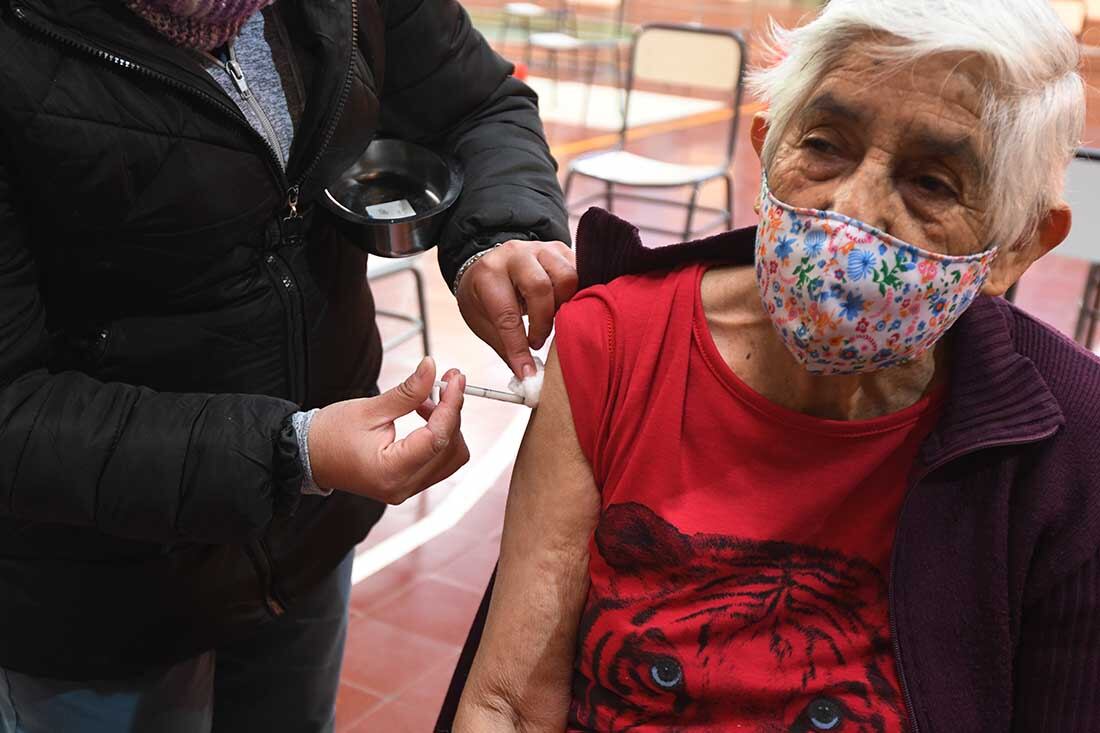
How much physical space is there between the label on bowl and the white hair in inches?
24.8

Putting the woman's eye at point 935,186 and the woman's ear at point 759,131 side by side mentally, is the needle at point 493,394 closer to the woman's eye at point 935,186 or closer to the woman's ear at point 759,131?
the woman's ear at point 759,131

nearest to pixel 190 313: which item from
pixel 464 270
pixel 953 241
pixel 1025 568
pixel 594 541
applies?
pixel 464 270

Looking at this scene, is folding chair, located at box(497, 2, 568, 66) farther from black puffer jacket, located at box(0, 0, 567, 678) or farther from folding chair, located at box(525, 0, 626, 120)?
black puffer jacket, located at box(0, 0, 567, 678)

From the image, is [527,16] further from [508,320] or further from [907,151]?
[907,151]

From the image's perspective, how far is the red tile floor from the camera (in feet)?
10.1

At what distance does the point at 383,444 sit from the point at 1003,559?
727 mm

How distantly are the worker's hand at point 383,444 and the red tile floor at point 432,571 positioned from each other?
84cm

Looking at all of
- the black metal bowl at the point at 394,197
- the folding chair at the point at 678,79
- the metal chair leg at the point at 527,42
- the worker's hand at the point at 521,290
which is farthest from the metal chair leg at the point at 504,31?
the worker's hand at the point at 521,290

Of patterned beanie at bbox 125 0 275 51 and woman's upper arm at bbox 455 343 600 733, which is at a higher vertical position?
patterned beanie at bbox 125 0 275 51

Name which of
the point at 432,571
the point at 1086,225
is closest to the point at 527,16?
the point at 1086,225

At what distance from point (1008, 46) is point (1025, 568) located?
0.58m

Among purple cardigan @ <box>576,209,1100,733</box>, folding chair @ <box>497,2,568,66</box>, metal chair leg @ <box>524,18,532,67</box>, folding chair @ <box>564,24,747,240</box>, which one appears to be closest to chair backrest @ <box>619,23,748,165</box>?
folding chair @ <box>564,24,747,240</box>

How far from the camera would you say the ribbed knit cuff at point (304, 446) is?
4.42ft

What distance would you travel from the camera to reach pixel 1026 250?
1334mm
